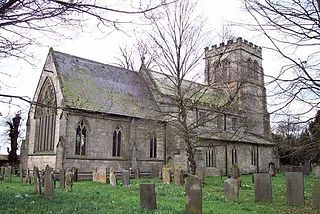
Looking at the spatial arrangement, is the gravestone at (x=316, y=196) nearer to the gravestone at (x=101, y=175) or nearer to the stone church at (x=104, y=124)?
the stone church at (x=104, y=124)

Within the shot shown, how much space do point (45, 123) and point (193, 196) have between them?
18.6 m

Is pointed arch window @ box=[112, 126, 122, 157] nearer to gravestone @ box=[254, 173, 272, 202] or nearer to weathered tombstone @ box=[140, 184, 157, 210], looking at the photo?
gravestone @ box=[254, 173, 272, 202]

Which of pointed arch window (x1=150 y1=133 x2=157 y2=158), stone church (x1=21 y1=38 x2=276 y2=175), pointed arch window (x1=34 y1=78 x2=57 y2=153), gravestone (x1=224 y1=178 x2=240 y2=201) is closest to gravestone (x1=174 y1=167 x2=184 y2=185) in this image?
stone church (x1=21 y1=38 x2=276 y2=175)

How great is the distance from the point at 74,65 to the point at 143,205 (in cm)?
1880

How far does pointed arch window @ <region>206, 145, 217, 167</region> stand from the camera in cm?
3033

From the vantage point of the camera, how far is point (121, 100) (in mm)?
26688

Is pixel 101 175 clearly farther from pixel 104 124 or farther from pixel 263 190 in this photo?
pixel 263 190

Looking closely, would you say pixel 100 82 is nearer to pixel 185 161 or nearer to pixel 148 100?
pixel 148 100

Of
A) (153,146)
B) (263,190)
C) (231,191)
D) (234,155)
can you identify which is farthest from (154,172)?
(263,190)

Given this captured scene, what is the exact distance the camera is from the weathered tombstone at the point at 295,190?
10.8 meters

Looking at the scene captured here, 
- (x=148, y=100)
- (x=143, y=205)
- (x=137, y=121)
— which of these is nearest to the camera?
(x=143, y=205)

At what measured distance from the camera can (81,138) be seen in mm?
23609

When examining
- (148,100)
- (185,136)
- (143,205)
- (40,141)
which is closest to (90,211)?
(143,205)

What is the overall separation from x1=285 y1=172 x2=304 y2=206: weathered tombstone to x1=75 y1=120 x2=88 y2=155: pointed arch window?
50.3 ft
